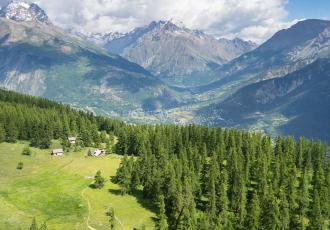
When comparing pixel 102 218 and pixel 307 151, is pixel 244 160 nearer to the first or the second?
pixel 307 151

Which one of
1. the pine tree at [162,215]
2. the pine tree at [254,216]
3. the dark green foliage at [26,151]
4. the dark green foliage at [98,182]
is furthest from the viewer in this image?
the dark green foliage at [26,151]

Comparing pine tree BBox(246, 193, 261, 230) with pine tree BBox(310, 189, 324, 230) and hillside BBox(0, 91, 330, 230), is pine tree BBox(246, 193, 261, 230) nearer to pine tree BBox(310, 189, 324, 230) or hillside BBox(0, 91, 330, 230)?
hillside BBox(0, 91, 330, 230)

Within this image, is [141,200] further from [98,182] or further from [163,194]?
[98,182]

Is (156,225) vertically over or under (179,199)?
under

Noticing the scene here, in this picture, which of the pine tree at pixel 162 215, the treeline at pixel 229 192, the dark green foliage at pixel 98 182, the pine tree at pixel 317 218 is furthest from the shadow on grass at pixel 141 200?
the pine tree at pixel 317 218

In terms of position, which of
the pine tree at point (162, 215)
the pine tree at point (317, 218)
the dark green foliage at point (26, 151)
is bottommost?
the pine tree at point (162, 215)

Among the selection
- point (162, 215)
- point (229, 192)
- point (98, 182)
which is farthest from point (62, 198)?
point (229, 192)

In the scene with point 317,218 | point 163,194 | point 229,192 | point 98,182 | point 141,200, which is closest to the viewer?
point 317,218

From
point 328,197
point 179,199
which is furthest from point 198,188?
point 328,197

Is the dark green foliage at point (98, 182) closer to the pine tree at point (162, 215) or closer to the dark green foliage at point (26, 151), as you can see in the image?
the pine tree at point (162, 215)
